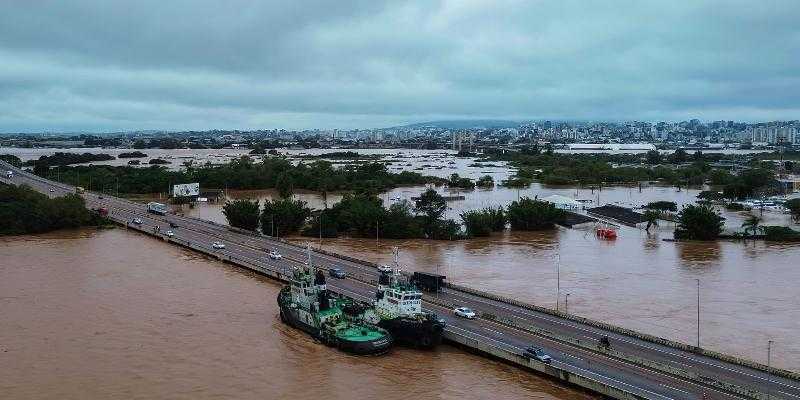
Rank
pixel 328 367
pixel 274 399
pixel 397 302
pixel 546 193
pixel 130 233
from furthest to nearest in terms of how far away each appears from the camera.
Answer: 1. pixel 546 193
2. pixel 130 233
3. pixel 397 302
4. pixel 328 367
5. pixel 274 399

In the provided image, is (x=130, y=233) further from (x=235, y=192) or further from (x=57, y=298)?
(x=235, y=192)

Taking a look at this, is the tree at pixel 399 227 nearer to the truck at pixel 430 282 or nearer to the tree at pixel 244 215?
the tree at pixel 244 215

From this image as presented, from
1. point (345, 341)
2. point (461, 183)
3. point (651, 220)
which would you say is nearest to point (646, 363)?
point (345, 341)

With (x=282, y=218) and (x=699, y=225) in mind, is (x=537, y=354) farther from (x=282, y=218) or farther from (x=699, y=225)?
(x=699, y=225)

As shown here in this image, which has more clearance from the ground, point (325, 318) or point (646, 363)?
point (325, 318)

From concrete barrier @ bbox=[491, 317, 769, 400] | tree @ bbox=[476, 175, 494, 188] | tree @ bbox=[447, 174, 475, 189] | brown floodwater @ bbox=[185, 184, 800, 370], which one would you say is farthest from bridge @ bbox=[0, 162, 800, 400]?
tree @ bbox=[476, 175, 494, 188]

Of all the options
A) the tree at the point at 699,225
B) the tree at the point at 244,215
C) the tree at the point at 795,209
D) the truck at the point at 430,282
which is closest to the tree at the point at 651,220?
the tree at the point at 699,225

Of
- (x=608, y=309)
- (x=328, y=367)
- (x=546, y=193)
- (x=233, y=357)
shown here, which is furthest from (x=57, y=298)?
(x=546, y=193)
